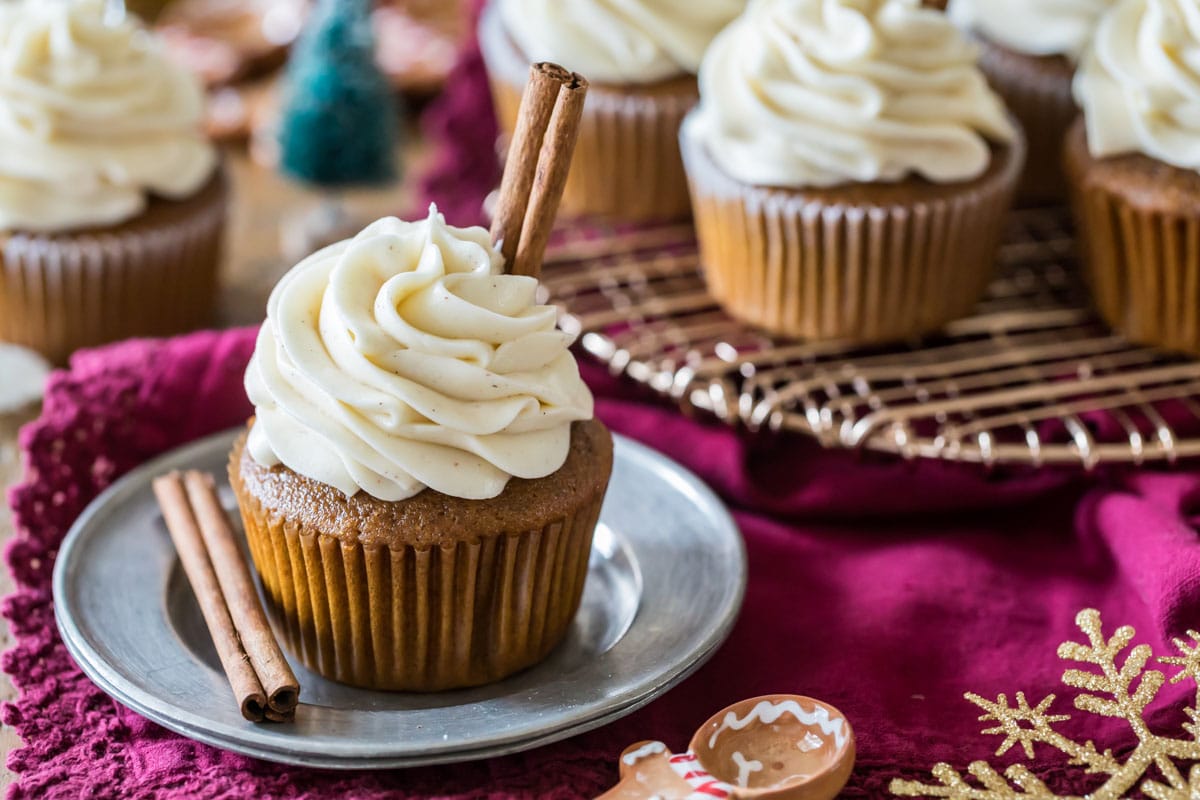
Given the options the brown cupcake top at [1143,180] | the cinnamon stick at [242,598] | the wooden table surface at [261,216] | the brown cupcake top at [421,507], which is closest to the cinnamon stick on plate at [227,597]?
the cinnamon stick at [242,598]

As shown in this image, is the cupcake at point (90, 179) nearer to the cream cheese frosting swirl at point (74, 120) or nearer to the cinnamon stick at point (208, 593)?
the cream cheese frosting swirl at point (74, 120)

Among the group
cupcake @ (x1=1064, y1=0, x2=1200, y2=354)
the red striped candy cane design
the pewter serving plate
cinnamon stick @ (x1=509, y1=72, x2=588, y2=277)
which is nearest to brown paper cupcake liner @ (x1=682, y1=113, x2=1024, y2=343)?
cupcake @ (x1=1064, y1=0, x2=1200, y2=354)

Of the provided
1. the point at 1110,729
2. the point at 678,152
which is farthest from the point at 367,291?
the point at 678,152

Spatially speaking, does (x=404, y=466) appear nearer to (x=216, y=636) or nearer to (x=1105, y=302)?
(x=216, y=636)

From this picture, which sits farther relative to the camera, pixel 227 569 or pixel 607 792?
pixel 227 569

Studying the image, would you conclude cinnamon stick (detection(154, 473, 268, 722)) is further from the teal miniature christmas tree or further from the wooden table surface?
the teal miniature christmas tree

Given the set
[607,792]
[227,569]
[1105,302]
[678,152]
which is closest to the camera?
[607,792]
